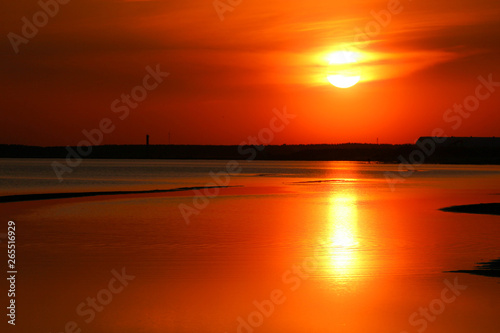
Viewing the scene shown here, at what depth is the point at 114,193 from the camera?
2007 inches

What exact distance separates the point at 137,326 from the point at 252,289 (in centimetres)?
375

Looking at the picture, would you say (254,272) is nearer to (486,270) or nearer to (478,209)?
(486,270)

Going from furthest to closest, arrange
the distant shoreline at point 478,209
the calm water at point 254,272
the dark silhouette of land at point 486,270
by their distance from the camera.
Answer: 1. the distant shoreline at point 478,209
2. the dark silhouette of land at point 486,270
3. the calm water at point 254,272

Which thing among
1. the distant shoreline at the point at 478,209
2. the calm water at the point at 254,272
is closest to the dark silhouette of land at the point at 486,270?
the calm water at the point at 254,272

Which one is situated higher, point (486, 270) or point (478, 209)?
point (478, 209)

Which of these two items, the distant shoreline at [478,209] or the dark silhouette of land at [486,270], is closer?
the dark silhouette of land at [486,270]

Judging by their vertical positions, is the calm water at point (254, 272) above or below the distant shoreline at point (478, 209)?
below

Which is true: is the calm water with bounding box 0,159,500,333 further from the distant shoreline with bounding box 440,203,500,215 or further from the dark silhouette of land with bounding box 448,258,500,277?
the distant shoreline with bounding box 440,203,500,215

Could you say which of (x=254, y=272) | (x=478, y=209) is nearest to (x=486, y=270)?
(x=254, y=272)

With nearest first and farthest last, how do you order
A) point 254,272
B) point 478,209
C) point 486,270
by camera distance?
1. point 254,272
2. point 486,270
3. point 478,209

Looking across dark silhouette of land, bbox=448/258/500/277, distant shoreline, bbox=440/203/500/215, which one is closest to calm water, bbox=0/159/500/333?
dark silhouette of land, bbox=448/258/500/277

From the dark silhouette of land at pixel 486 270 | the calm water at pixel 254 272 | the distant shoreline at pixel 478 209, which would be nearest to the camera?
the calm water at pixel 254 272

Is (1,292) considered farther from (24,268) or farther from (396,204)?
(396,204)

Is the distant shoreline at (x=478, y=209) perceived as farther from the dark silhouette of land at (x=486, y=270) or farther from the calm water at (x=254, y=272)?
the dark silhouette of land at (x=486, y=270)
